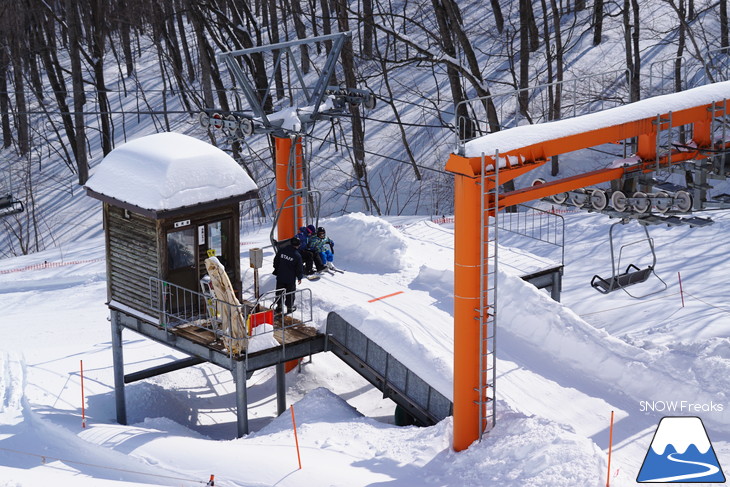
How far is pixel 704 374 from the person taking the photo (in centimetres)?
1507

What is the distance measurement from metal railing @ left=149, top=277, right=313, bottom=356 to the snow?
4.49 metres

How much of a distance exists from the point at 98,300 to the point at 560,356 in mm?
11065

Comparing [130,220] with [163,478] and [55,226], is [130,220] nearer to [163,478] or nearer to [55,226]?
[163,478]

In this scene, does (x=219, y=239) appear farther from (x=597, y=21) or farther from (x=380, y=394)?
(x=597, y=21)

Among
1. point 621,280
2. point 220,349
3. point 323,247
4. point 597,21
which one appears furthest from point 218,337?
point 597,21

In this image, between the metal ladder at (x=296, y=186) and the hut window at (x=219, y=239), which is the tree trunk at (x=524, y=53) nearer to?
the metal ladder at (x=296, y=186)

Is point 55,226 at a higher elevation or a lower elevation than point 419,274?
lower

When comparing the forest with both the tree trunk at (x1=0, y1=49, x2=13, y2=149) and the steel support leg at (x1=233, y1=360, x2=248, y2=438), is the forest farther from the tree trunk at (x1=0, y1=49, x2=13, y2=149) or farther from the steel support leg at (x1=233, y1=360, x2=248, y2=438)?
the steel support leg at (x1=233, y1=360, x2=248, y2=438)

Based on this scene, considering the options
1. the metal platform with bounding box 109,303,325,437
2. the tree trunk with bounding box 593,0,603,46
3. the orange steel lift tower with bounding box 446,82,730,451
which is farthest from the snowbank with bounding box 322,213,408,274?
the tree trunk with bounding box 593,0,603,46

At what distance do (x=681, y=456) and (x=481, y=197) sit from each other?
168 inches

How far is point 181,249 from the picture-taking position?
1638 cm

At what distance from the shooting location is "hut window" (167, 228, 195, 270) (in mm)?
16203

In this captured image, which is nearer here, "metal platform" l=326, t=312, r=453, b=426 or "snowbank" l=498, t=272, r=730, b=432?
"snowbank" l=498, t=272, r=730, b=432

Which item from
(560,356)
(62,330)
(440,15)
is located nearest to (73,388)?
(62,330)
